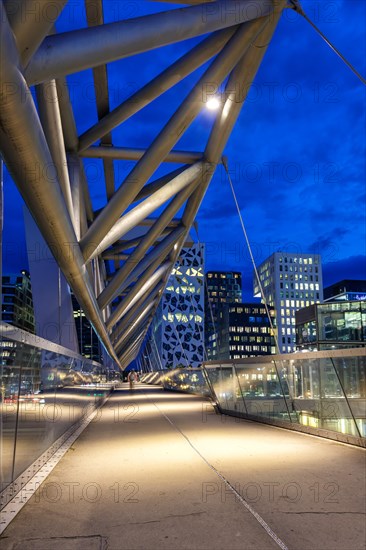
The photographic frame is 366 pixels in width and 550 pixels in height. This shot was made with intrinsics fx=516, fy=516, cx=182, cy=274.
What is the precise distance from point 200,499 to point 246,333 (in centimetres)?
15562

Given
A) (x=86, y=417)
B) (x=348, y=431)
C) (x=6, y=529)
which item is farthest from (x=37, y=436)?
(x=86, y=417)

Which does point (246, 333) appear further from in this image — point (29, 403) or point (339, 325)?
point (29, 403)

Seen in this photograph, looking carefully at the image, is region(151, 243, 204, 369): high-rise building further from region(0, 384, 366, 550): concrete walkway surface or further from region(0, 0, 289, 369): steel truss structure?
region(0, 384, 366, 550): concrete walkway surface

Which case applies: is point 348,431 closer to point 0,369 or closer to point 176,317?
point 0,369

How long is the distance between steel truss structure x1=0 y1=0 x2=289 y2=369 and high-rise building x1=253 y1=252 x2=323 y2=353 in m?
161

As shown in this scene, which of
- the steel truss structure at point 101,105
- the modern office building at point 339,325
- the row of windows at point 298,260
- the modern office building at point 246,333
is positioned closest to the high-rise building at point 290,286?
the row of windows at point 298,260

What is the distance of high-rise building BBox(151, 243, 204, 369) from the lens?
114625mm

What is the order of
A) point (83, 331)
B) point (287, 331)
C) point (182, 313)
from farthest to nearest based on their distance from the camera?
1. point (287, 331)
2. point (182, 313)
3. point (83, 331)

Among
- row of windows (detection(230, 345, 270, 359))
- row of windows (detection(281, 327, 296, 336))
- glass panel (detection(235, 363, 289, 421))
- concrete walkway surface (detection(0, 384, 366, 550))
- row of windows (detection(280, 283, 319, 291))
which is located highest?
row of windows (detection(280, 283, 319, 291))

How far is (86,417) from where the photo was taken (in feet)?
53.4

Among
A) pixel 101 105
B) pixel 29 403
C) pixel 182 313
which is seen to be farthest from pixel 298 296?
pixel 29 403

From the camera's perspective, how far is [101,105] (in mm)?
12703

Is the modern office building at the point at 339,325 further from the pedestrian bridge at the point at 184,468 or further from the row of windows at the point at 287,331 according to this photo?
the row of windows at the point at 287,331

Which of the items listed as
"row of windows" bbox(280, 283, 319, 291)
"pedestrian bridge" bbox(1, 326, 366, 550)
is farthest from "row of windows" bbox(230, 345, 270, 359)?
"pedestrian bridge" bbox(1, 326, 366, 550)
